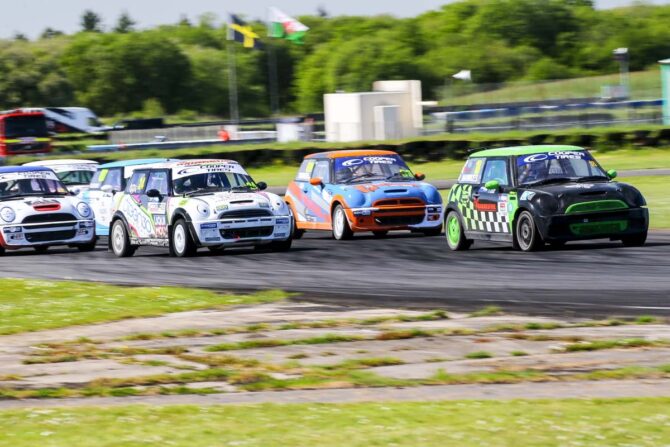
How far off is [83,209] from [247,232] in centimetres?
433

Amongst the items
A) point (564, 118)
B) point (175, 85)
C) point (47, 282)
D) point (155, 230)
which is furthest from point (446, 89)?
point (175, 85)

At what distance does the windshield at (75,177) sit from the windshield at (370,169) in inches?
291

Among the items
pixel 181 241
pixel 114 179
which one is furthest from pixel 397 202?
pixel 114 179

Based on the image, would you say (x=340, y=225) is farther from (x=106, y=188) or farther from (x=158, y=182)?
(x=106, y=188)

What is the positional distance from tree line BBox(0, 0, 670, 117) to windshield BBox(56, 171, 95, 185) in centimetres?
7832

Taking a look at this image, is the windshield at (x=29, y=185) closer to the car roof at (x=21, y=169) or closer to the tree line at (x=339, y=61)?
the car roof at (x=21, y=169)

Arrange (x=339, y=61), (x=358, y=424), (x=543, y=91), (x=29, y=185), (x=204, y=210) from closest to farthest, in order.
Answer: (x=358, y=424) → (x=204, y=210) → (x=29, y=185) → (x=543, y=91) → (x=339, y=61)

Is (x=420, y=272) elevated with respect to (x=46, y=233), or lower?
lower

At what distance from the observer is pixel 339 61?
121 metres

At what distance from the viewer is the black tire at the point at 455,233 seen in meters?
19.1

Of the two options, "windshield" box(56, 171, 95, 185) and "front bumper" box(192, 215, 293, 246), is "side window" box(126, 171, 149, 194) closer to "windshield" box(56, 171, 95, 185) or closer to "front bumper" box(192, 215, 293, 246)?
"front bumper" box(192, 215, 293, 246)

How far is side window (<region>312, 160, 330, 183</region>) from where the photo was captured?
22906mm

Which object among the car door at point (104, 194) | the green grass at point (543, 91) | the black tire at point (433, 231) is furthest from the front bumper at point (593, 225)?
the green grass at point (543, 91)

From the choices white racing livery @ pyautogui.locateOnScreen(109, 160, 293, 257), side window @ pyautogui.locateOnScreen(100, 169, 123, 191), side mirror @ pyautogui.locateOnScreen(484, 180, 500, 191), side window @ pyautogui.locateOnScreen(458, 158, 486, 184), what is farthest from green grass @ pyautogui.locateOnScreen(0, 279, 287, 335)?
side window @ pyautogui.locateOnScreen(100, 169, 123, 191)
